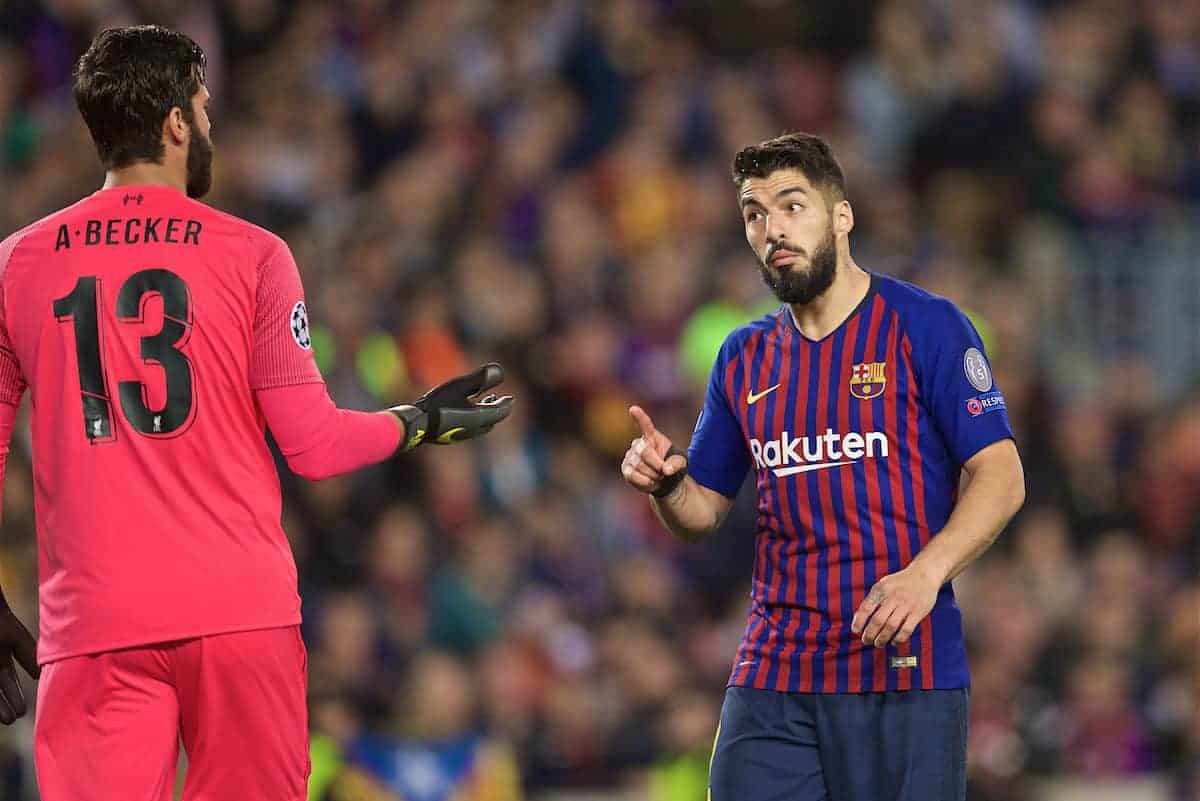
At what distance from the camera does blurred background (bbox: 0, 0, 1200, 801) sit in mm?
8250

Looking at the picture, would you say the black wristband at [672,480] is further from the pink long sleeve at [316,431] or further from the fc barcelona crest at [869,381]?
the pink long sleeve at [316,431]

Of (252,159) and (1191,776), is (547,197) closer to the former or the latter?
(252,159)

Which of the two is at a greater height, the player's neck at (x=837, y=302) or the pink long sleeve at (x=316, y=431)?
the player's neck at (x=837, y=302)

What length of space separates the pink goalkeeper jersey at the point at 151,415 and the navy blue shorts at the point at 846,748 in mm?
1221

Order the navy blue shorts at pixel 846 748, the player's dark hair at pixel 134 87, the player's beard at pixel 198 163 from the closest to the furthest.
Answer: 1. the player's dark hair at pixel 134 87
2. the player's beard at pixel 198 163
3. the navy blue shorts at pixel 846 748

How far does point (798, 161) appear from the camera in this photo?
16.1 ft

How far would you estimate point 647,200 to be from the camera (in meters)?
10.6

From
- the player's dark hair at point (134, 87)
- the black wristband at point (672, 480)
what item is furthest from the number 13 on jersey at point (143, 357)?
the black wristband at point (672, 480)

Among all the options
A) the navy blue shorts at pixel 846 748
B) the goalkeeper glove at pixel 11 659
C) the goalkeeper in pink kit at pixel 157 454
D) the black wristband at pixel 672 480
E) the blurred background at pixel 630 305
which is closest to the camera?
the goalkeeper in pink kit at pixel 157 454

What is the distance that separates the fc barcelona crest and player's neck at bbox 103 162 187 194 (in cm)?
168

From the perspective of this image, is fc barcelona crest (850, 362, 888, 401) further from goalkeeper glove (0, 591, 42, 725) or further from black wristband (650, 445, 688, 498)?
goalkeeper glove (0, 591, 42, 725)

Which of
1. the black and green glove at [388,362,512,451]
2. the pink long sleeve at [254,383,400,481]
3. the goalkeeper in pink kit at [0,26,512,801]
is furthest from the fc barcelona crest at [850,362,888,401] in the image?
the goalkeeper in pink kit at [0,26,512,801]

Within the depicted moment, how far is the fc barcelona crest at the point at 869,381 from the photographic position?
4.77 metres

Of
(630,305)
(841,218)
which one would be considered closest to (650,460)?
(841,218)
